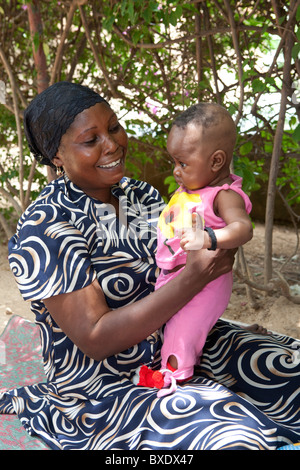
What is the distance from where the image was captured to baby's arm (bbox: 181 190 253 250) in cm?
186

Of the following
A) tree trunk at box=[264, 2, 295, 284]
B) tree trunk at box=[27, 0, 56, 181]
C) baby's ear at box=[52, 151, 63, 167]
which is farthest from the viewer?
tree trunk at box=[27, 0, 56, 181]

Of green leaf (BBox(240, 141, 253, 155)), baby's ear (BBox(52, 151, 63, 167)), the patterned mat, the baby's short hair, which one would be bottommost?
the patterned mat

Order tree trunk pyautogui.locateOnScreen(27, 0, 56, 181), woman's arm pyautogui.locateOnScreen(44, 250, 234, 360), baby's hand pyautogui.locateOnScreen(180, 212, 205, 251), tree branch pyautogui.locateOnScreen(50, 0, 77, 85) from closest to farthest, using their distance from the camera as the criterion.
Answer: baby's hand pyautogui.locateOnScreen(180, 212, 205, 251)
woman's arm pyautogui.locateOnScreen(44, 250, 234, 360)
tree branch pyautogui.locateOnScreen(50, 0, 77, 85)
tree trunk pyautogui.locateOnScreen(27, 0, 56, 181)

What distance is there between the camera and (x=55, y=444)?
2.10m

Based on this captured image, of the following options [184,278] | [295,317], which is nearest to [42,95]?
[184,278]

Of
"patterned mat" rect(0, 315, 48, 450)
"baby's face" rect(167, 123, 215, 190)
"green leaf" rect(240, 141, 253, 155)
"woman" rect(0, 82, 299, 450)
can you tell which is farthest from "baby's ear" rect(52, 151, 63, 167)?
"green leaf" rect(240, 141, 253, 155)

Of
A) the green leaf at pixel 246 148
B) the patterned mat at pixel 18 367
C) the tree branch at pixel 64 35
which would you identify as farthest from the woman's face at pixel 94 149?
the tree branch at pixel 64 35

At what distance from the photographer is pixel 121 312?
2.00m

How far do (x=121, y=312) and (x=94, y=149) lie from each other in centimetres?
56

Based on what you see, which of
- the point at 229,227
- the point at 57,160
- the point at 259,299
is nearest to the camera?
the point at 229,227

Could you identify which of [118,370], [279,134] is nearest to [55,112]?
[118,370]

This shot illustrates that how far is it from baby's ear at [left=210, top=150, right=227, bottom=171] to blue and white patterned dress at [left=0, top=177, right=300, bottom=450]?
0.39 metres

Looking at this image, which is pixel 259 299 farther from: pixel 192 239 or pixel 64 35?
pixel 192 239

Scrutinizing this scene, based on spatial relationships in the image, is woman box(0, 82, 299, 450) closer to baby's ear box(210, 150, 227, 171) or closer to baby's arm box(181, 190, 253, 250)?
baby's arm box(181, 190, 253, 250)
